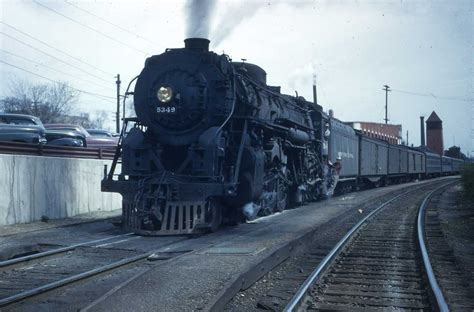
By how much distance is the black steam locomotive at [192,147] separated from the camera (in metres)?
9.82

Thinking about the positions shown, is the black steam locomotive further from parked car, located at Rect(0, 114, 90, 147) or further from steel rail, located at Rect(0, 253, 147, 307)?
parked car, located at Rect(0, 114, 90, 147)

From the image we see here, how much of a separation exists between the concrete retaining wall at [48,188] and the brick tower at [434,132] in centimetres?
9126

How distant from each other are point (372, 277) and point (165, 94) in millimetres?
5630

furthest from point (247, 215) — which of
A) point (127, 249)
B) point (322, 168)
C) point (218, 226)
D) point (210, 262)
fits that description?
point (322, 168)

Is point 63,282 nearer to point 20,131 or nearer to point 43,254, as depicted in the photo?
point 43,254

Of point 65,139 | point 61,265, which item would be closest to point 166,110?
point 61,265

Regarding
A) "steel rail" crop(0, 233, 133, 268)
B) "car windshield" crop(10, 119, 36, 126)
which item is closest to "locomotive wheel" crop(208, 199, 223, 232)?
"steel rail" crop(0, 233, 133, 268)

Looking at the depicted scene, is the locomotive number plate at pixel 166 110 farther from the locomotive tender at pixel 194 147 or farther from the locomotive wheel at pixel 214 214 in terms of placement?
the locomotive wheel at pixel 214 214

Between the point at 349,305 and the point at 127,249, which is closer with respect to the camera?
the point at 349,305

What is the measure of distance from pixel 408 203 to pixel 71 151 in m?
13.1

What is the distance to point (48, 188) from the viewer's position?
12.8 meters

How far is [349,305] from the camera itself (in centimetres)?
571

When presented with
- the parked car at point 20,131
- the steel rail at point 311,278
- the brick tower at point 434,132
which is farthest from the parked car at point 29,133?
the brick tower at point 434,132

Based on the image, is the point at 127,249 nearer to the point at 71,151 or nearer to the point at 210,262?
the point at 210,262
